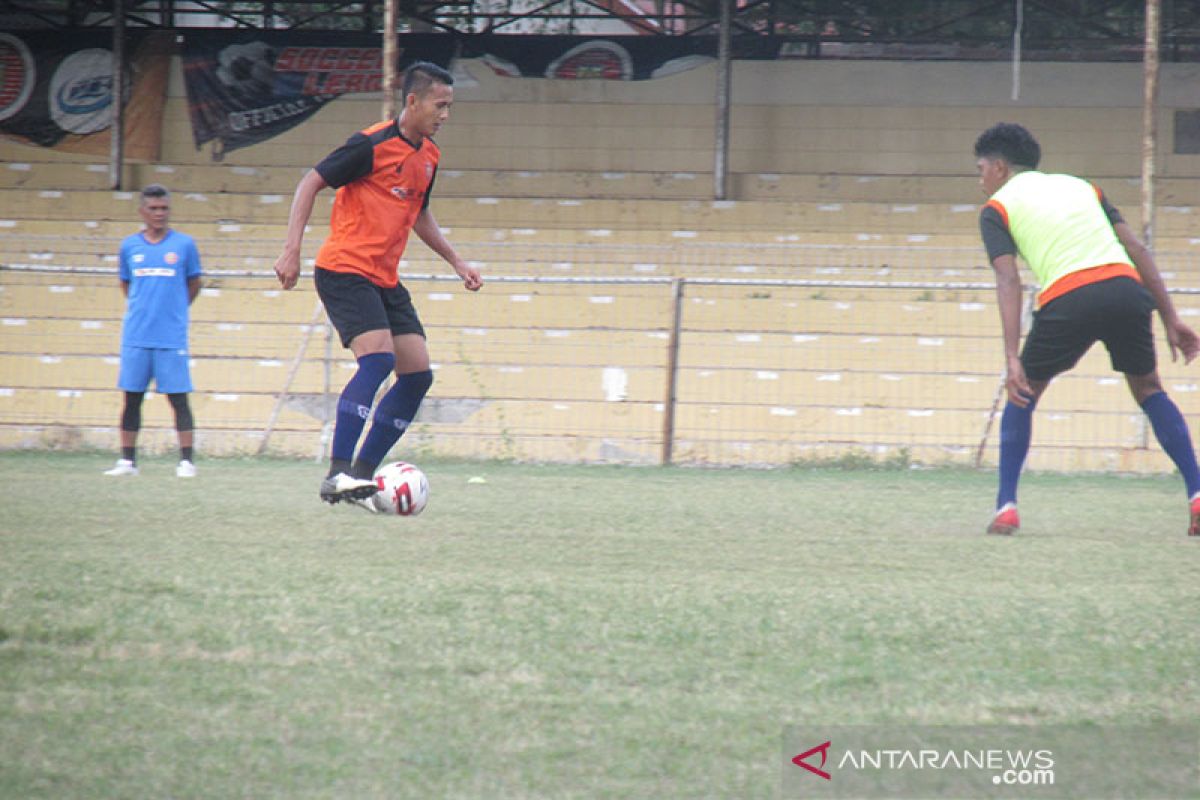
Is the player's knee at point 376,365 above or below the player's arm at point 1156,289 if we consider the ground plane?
below

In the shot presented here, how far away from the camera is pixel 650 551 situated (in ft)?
16.1

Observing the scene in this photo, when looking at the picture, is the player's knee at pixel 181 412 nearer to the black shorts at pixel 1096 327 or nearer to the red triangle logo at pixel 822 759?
the black shorts at pixel 1096 327

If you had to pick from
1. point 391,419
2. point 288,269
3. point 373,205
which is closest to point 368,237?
point 373,205

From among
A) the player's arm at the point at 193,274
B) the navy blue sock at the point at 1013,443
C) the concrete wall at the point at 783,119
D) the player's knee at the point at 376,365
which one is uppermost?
the concrete wall at the point at 783,119

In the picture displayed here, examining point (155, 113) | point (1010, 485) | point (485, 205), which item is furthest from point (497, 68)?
point (1010, 485)

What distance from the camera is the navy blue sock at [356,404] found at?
552 centimetres

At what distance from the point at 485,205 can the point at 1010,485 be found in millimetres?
12958

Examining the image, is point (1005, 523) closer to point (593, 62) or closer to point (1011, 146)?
point (1011, 146)

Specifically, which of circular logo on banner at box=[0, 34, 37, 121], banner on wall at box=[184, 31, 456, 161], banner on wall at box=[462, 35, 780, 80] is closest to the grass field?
banner on wall at box=[184, 31, 456, 161]

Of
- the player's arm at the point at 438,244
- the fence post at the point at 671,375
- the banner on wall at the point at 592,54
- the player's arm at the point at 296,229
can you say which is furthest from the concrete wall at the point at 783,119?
the player's arm at the point at 296,229

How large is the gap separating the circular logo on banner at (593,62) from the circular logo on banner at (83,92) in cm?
650

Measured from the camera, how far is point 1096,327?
5.43m

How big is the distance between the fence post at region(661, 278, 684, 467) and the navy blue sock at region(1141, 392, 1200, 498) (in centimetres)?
611

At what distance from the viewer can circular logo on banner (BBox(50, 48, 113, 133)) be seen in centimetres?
2027
